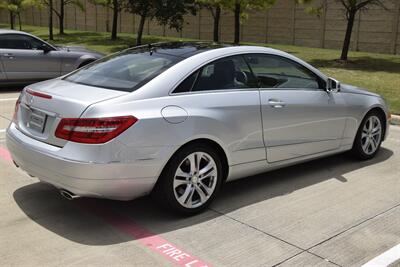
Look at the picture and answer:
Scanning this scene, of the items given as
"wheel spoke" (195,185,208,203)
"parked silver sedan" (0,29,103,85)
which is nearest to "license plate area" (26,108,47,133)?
"wheel spoke" (195,185,208,203)

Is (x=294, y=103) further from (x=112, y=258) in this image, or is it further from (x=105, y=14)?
(x=105, y=14)

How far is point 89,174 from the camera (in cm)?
403

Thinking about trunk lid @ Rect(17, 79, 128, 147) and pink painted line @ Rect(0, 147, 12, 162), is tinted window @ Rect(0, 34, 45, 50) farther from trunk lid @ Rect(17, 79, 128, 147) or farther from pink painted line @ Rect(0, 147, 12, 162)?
trunk lid @ Rect(17, 79, 128, 147)

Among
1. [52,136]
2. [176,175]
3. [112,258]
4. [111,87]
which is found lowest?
[112,258]

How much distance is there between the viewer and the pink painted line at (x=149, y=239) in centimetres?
381

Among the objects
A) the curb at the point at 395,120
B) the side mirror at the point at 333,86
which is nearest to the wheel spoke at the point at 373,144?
the side mirror at the point at 333,86

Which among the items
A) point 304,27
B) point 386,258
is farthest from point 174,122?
point 304,27

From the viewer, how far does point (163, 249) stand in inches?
157

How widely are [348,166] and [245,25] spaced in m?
26.5

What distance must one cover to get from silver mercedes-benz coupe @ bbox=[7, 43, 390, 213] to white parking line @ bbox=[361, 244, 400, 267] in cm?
153

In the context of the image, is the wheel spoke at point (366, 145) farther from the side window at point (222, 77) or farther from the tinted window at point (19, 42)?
the tinted window at point (19, 42)

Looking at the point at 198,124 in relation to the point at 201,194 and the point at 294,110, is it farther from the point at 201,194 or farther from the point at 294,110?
the point at 294,110

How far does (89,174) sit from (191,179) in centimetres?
95

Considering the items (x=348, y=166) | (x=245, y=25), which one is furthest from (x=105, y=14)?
(x=348, y=166)
